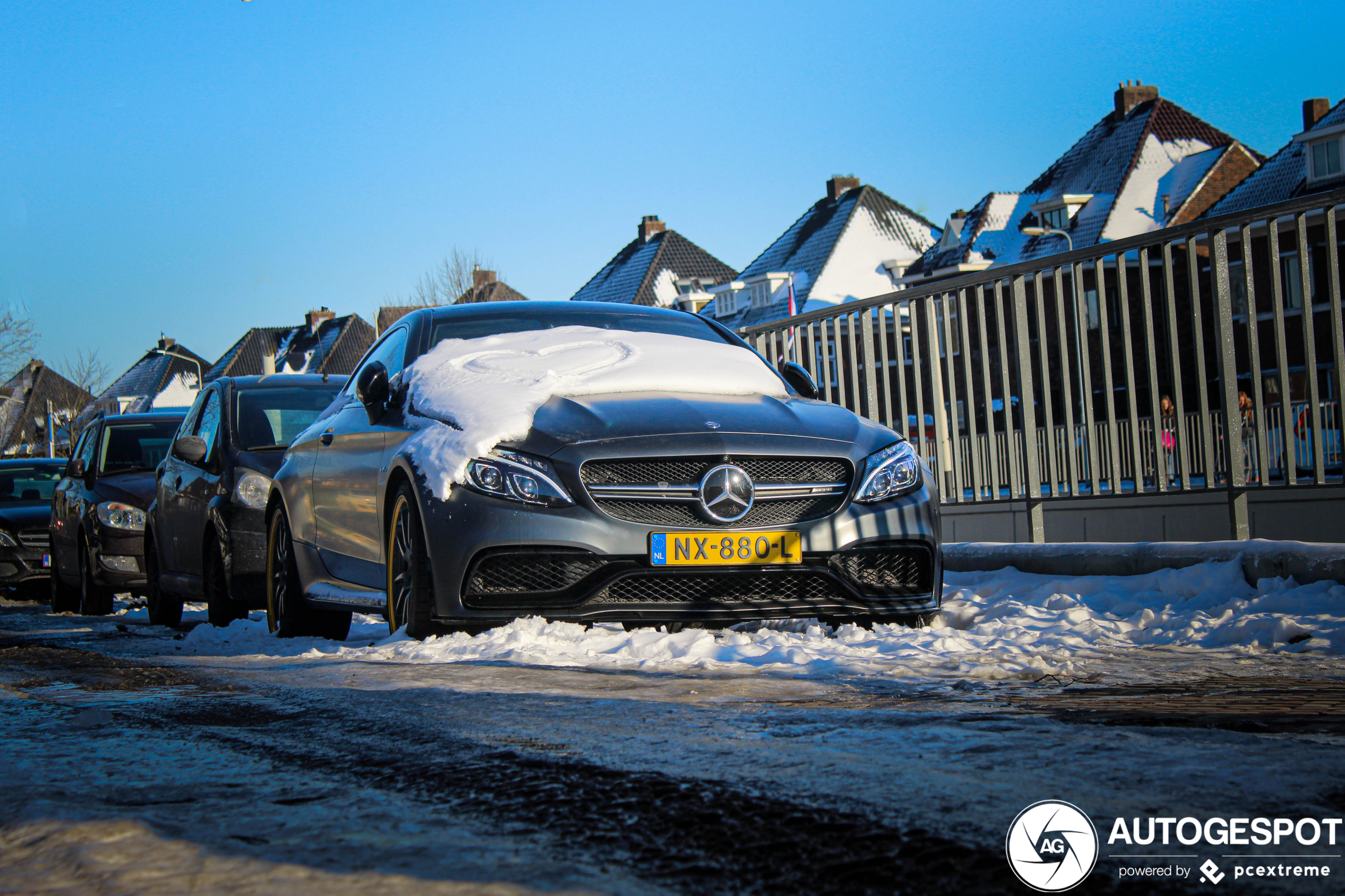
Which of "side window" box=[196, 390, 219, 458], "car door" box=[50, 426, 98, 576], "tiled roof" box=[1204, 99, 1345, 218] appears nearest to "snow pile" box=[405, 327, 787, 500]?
"side window" box=[196, 390, 219, 458]

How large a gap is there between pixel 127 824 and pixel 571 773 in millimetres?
881

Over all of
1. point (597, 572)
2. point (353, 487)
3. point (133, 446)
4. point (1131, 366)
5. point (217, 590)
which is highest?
point (133, 446)

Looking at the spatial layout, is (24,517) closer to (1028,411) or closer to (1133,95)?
(1028,411)

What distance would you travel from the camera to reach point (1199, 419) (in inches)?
296

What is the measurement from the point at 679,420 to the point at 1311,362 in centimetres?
309

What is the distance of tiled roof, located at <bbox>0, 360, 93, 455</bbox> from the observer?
88.5m

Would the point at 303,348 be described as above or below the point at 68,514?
above

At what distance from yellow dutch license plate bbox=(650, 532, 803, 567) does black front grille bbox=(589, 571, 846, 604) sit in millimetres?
52

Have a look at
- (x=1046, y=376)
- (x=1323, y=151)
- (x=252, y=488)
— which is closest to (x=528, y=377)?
(x=252, y=488)

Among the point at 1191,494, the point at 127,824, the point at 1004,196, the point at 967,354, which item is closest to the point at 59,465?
the point at 967,354

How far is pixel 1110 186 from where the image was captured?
168ft

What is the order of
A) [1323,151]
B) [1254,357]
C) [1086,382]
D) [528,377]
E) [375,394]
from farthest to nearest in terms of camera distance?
[1323,151] → [1086,382] → [1254,357] → [375,394] → [528,377]

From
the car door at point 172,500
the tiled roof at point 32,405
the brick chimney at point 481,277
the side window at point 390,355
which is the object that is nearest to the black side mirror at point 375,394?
the side window at point 390,355

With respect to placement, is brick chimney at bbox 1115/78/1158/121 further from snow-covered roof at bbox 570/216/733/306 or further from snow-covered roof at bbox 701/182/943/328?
snow-covered roof at bbox 570/216/733/306
